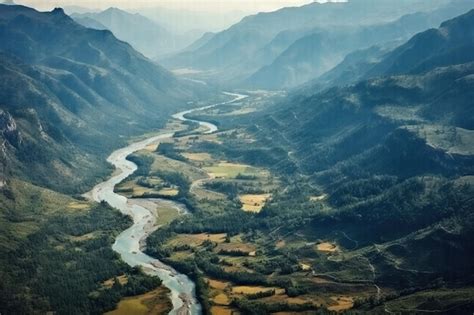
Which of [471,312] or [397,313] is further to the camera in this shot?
[397,313]
